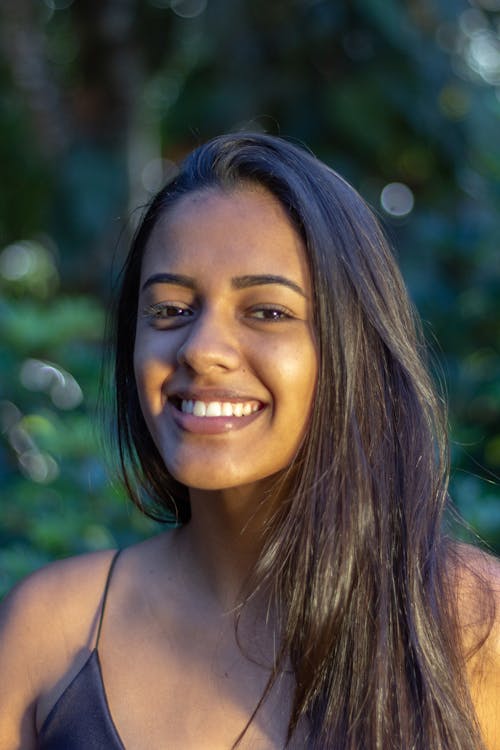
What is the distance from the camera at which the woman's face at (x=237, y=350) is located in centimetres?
188

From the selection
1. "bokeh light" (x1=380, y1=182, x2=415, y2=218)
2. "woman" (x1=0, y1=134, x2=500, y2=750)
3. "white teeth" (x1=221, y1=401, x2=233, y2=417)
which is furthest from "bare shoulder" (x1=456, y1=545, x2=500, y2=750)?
"bokeh light" (x1=380, y1=182, x2=415, y2=218)

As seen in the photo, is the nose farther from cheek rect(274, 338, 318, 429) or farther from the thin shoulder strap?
the thin shoulder strap

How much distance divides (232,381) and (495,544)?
135cm

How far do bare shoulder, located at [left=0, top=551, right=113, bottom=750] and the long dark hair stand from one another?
393 mm

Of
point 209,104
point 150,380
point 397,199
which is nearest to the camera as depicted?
point 150,380

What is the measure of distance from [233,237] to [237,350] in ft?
0.64

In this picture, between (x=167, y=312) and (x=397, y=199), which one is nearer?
(x=167, y=312)

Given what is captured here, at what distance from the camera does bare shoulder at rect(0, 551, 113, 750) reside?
214 centimetres

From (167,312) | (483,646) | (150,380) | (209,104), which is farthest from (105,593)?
(209,104)

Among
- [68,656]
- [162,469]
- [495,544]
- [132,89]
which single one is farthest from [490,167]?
[132,89]

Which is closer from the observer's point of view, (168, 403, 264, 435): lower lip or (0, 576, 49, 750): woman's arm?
(168, 403, 264, 435): lower lip

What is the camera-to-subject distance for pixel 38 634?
7.12ft

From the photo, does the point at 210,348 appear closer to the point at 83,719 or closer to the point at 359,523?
the point at 359,523

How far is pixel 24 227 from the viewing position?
23.3ft
